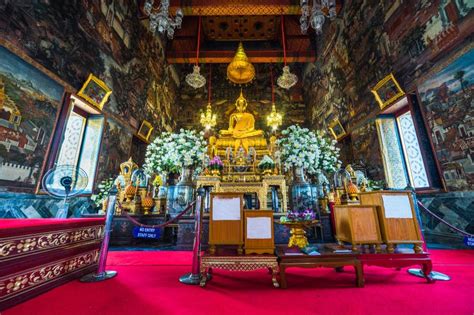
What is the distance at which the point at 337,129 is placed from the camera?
6.89m

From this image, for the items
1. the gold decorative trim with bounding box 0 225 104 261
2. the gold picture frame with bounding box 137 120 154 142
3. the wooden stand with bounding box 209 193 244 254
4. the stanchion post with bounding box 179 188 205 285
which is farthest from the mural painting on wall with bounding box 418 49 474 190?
the gold picture frame with bounding box 137 120 154 142

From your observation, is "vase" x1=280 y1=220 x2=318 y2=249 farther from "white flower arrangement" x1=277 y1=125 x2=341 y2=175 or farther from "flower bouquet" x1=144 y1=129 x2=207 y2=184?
"flower bouquet" x1=144 y1=129 x2=207 y2=184

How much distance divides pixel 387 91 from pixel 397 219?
414 cm

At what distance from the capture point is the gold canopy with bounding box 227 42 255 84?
8938 mm

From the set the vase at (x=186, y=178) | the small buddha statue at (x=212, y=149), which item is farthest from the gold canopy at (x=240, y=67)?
the vase at (x=186, y=178)

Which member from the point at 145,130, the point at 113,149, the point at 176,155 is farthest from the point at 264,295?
the point at 145,130

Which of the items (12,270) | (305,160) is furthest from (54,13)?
(305,160)

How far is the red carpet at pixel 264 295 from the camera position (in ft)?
4.35

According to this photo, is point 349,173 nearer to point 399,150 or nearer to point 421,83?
point 399,150

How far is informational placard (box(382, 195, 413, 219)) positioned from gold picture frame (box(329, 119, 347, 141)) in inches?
201

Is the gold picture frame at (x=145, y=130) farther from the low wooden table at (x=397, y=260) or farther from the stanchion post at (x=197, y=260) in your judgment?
the low wooden table at (x=397, y=260)

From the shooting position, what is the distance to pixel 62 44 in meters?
3.99

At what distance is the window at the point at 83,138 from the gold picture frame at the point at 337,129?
760cm

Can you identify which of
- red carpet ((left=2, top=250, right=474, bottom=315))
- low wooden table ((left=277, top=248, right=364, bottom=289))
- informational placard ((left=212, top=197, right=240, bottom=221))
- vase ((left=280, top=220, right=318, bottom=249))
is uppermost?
informational placard ((left=212, top=197, right=240, bottom=221))
